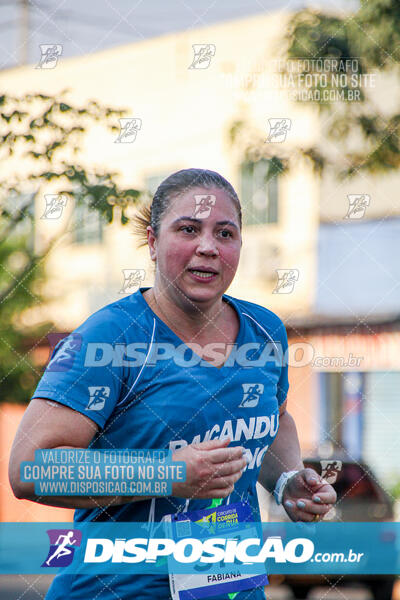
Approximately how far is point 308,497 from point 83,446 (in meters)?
0.70

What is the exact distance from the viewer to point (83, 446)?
1.88 meters

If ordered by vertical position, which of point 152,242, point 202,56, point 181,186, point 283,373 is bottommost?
point 283,373

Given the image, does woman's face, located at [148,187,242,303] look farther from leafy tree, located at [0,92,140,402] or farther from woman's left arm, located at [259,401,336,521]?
leafy tree, located at [0,92,140,402]

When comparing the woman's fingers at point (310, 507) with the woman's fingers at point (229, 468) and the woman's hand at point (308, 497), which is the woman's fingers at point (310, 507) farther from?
the woman's fingers at point (229, 468)

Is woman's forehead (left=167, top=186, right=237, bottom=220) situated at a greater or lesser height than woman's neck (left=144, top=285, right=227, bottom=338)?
greater

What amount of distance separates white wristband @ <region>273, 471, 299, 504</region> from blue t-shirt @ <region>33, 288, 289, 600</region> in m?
0.22

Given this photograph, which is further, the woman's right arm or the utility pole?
the utility pole

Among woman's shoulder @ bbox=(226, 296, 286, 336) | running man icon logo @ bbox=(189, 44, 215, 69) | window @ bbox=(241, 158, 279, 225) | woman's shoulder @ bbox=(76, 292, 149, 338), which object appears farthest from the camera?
window @ bbox=(241, 158, 279, 225)

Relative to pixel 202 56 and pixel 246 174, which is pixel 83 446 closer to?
pixel 202 56

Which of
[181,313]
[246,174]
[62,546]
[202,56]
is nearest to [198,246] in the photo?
[181,313]

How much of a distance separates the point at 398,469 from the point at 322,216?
110 inches

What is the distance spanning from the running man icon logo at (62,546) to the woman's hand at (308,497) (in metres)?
0.58

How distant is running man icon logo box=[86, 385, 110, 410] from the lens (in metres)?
1.84

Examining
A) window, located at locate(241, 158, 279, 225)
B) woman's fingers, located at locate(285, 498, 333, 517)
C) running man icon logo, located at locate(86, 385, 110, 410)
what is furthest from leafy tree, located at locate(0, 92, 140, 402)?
window, located at locate(241, 158, 279, 225)
